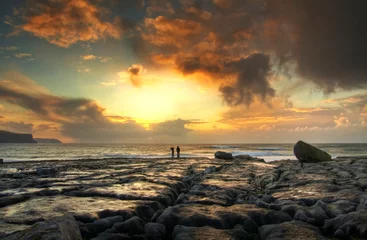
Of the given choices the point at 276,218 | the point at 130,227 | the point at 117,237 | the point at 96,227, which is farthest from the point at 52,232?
the point at 276,218

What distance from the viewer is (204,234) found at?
5.14 m

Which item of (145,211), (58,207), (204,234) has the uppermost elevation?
(204,234)

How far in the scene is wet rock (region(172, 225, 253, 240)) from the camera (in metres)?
5.03

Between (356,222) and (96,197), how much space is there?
8.12m

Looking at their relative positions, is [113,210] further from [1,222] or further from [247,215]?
[247,215]

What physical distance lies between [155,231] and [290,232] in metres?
2.96

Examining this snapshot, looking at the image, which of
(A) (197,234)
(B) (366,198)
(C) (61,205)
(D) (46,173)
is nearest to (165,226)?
(A) (197,234)

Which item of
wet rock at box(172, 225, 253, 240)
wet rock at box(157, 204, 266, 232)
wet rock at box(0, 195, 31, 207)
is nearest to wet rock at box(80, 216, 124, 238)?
wet rock at box(157, 204, 266, 232)

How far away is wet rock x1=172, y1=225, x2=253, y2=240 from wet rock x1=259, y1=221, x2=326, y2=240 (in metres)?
0.46

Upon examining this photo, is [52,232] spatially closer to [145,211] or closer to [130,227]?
[130,227]

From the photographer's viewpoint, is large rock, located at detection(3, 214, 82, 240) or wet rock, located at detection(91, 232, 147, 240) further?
wet rock, located at detection(91, 232, 147, 240)

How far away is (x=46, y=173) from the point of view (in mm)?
18125

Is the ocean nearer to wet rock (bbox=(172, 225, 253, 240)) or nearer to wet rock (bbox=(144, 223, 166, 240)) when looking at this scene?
wet rock (bbox=(172, 225, 253, 240))

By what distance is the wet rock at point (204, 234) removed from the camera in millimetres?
5028
